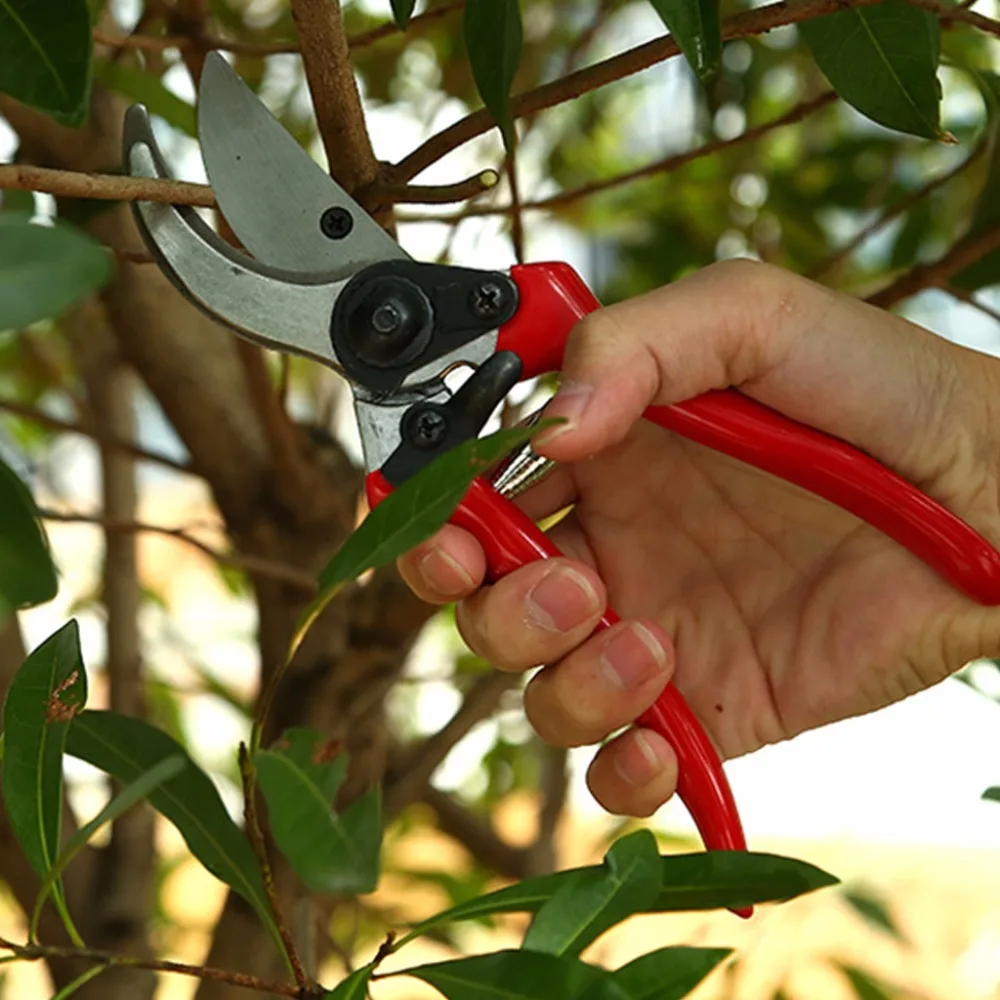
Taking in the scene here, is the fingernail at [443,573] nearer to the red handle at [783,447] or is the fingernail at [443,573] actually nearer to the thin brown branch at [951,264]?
the red handle at [783,447]

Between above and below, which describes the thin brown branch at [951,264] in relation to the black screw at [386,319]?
above

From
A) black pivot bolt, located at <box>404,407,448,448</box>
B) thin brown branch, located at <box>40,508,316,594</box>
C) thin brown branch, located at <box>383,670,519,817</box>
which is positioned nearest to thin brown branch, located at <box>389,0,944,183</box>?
black pivot bolt, located at <box>404,407,448,448</box>

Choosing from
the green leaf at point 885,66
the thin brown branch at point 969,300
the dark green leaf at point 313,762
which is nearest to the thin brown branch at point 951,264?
the thin brown branch at point 969,300

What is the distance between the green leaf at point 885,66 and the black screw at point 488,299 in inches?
6.3

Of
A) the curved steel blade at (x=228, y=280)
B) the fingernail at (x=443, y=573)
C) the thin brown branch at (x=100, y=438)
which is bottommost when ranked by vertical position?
the fingernail at (x=443, y=573)

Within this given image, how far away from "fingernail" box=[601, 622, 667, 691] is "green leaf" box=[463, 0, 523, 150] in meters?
0.24

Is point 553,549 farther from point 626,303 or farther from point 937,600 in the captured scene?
point 937,600

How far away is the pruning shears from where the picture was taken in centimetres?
59

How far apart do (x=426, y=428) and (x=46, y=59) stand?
0.24m

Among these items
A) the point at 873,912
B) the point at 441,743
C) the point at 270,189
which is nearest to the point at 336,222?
the point at 270,189

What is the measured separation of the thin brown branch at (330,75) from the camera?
487 mm

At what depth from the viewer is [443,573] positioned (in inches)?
25.3

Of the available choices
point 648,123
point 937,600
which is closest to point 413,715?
point 648,123

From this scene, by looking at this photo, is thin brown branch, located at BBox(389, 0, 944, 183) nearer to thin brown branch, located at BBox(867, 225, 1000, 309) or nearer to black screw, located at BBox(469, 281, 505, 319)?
black screw, located at BBox(469, 281, 505, 319)
